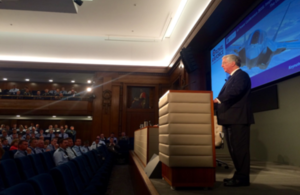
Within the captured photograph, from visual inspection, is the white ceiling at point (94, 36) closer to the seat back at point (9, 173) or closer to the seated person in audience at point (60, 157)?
the seated person in audience at point (60, 157)

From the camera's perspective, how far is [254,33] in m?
4.65

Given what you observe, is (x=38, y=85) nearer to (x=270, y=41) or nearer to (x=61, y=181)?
(x=270, y=41)

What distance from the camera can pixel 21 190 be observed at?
1.39 meters

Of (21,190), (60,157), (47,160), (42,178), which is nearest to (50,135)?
(60,157)

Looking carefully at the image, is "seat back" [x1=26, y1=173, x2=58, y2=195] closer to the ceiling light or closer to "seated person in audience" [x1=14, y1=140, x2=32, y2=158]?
"seated person in audience" [x1=14, y1=140, x2=32, y2=158]

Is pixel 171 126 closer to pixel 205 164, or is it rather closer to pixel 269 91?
pixel 205 164

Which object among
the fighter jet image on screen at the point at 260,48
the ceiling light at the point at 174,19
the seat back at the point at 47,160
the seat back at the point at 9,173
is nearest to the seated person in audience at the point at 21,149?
the seat back at the point at 47,160

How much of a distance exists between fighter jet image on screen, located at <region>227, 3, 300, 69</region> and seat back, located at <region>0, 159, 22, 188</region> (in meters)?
4.16

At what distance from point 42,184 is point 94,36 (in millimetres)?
9641

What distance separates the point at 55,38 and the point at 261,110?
9.08 metres

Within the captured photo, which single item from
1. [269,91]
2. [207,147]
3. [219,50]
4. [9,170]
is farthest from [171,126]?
[219,50]

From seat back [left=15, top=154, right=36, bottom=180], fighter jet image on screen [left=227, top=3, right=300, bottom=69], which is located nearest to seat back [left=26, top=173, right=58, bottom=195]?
seat back [left=15, top=154, right=36, bottom=180]

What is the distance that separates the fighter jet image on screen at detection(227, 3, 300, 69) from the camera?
3866 millimetres

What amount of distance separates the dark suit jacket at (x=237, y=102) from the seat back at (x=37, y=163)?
2526 millimetres
